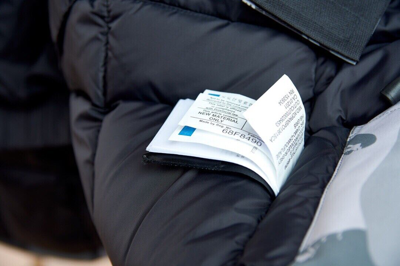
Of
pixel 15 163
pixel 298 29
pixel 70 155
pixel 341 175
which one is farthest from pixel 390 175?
pixel 15 163

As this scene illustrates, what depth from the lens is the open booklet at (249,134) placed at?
0.52 metres

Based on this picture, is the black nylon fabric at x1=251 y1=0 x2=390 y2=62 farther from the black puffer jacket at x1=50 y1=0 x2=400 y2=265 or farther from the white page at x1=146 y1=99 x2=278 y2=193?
the white page at x1=146 y1=99 x2=278 y2=193

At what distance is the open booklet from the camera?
0.52 metres

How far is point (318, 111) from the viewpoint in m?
0.64

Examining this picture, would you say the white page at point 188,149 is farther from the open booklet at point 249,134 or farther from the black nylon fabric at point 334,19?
the black nylon fabric at point 334,19

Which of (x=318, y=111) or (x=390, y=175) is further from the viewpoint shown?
(x=318, y=111)

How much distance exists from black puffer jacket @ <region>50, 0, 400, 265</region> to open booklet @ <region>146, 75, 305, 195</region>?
0.09 ft

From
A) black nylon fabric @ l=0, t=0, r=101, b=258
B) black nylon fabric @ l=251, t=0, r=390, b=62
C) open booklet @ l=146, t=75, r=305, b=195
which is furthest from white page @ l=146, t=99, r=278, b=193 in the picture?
black nylon fabric @ l=0, t=0, r=101, b=258

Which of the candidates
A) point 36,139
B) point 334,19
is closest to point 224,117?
point 334,19

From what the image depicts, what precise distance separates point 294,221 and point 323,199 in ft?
0.19

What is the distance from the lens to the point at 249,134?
0.54 metres

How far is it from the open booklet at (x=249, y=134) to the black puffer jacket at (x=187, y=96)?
1.1 inches

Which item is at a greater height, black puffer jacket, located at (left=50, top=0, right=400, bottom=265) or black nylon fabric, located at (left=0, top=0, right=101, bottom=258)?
black puffer jacket, located at (left=50, top=0, right=400, bottom=265)

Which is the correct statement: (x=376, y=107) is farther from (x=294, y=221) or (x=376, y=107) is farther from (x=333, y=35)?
(x=294, y=221)
